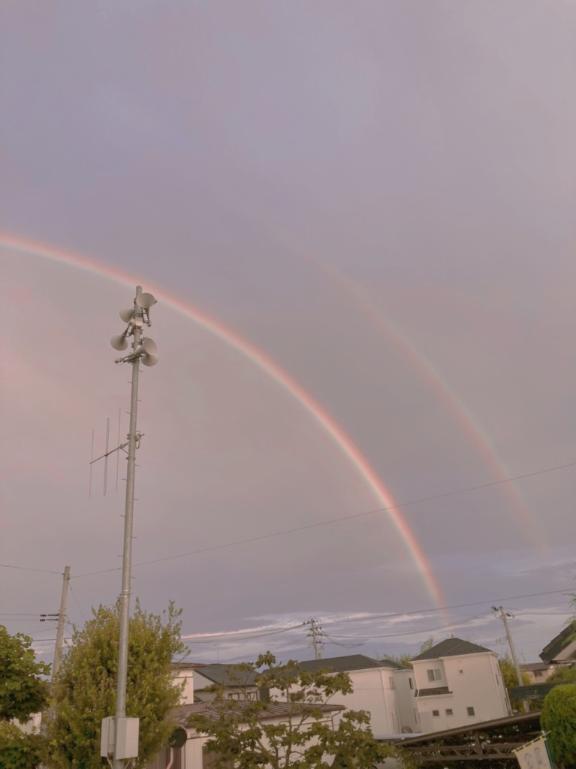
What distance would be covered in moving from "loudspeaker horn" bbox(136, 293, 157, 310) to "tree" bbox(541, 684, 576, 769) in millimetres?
16513

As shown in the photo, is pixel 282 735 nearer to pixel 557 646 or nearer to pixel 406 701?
pixel 557 646

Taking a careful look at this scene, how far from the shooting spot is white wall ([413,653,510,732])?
57.8m

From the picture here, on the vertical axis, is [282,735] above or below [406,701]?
below

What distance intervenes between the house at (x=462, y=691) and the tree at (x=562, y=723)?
44.8 metres

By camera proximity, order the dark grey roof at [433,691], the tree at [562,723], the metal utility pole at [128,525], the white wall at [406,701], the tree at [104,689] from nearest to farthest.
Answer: the metal utility pole at [128,525], the tree at [104,689], the tree at [562,723], the dark grey roof at [433,691], the white wall at [406,701]

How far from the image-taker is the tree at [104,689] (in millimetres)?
14664

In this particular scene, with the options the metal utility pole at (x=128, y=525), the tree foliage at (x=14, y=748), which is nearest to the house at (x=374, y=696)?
the tree foliage at (x=14, y=748)

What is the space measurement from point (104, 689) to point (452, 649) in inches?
2227

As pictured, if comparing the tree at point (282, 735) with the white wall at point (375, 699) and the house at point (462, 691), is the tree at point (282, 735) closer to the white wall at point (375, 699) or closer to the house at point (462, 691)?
the house at point (462, 691)

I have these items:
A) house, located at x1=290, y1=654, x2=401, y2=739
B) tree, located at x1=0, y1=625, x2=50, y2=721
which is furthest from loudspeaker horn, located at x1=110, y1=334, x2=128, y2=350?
house, located at x1=290, y1=654, x2=401, y2=739

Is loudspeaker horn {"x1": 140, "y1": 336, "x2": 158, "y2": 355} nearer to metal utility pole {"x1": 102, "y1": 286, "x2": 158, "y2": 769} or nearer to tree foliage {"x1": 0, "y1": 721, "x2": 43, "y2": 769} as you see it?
metal utility pole {"x1": 102, "y1": 286, "x2": 158, "y2": 769}

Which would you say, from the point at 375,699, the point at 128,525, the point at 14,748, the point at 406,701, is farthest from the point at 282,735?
the point at 406,701

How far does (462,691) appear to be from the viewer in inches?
2344

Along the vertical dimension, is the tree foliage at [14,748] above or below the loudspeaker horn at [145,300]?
below
